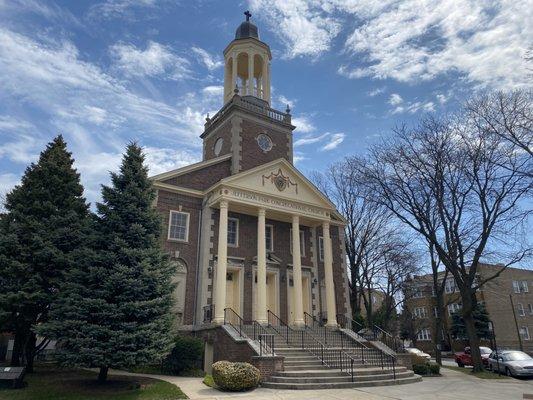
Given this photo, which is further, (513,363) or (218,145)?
(218,145)

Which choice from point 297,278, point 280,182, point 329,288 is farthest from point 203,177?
point 329,288

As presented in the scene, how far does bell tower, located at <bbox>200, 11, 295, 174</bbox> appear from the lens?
24484 mm

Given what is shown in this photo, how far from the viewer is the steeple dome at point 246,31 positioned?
2834 centimetres

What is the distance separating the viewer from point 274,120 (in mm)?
26344

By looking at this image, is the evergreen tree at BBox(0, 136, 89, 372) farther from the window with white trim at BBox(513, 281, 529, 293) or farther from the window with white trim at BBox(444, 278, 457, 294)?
the window with white trim at BBox(513, 281, 529, 293)

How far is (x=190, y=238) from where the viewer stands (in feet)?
67.5

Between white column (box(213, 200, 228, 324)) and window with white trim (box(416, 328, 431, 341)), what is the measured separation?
152 feet

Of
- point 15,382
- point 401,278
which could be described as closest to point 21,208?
point 15,382

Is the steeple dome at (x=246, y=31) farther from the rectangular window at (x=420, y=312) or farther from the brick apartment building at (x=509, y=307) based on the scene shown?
the rectangular window at (x=420, y=312)

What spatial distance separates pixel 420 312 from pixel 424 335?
3285 millimetres

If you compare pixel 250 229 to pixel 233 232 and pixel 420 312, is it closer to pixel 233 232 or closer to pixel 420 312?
pixel 233 232

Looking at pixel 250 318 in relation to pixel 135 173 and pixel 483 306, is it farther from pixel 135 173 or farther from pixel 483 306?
pixel 483 306

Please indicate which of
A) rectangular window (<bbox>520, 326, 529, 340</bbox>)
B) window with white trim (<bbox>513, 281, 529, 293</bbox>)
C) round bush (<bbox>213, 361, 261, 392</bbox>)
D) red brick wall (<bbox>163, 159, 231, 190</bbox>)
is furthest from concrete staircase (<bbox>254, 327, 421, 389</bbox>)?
window with white trim (<bbox>513, 281, 529, 293</bbox>)

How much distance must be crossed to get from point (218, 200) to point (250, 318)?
6274 mm
